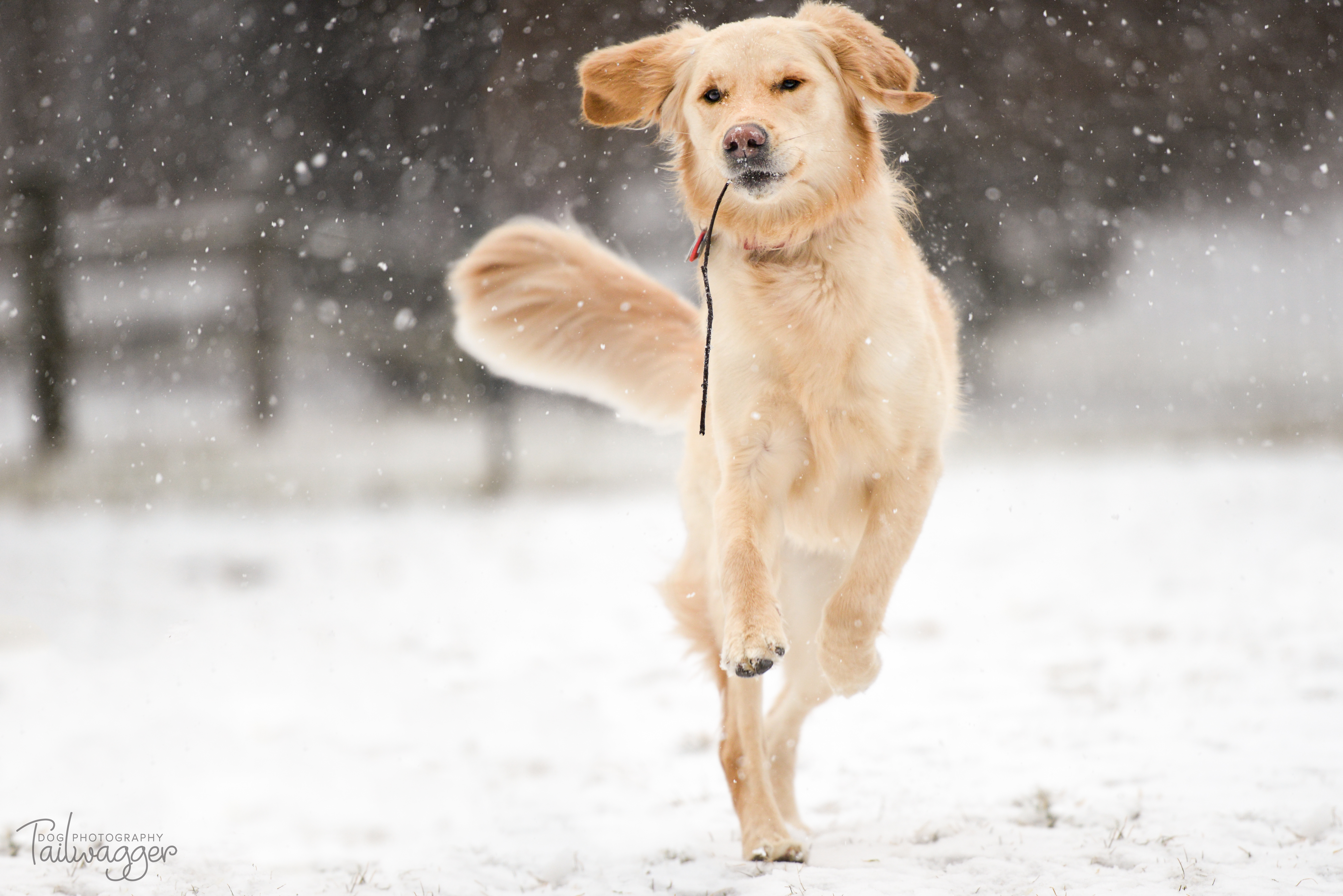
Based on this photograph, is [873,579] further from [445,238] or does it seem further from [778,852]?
[445,238]

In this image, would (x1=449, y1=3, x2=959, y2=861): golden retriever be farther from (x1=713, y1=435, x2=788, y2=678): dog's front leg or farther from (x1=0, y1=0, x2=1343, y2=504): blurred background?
(x1=0, y1=0, x2=1343, y2=504): blurred background

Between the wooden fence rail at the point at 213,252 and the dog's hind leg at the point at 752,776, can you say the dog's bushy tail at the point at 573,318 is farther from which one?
the wooden fence rail at the point at 213,252

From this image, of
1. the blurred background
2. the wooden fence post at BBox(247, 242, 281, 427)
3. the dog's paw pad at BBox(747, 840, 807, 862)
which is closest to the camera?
the dog's paw pad at BBox(747, 840, 807, 862)

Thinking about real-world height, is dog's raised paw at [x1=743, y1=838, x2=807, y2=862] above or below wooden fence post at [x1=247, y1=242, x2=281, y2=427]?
below

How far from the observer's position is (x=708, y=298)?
207 cm

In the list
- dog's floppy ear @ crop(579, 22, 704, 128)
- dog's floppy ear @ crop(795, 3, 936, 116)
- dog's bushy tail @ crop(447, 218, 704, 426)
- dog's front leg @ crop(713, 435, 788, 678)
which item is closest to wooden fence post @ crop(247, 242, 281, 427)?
dog's bushy tail @ crop(447, 218, 704, 426)

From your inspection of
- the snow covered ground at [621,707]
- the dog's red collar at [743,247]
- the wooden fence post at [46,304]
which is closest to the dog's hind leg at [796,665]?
the snow covered ground at [621,707]

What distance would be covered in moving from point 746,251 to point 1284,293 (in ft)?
23.2

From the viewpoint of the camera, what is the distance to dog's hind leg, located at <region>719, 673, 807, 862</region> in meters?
2.08

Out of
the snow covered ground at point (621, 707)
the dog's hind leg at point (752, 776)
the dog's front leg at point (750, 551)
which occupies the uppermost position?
the dog's front leg at point (750, 551)

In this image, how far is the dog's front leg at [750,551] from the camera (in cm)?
173

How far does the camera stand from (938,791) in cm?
263

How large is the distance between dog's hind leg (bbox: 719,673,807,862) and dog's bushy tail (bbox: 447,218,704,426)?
91 centimetres

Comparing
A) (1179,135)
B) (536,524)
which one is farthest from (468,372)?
(1179,135)
